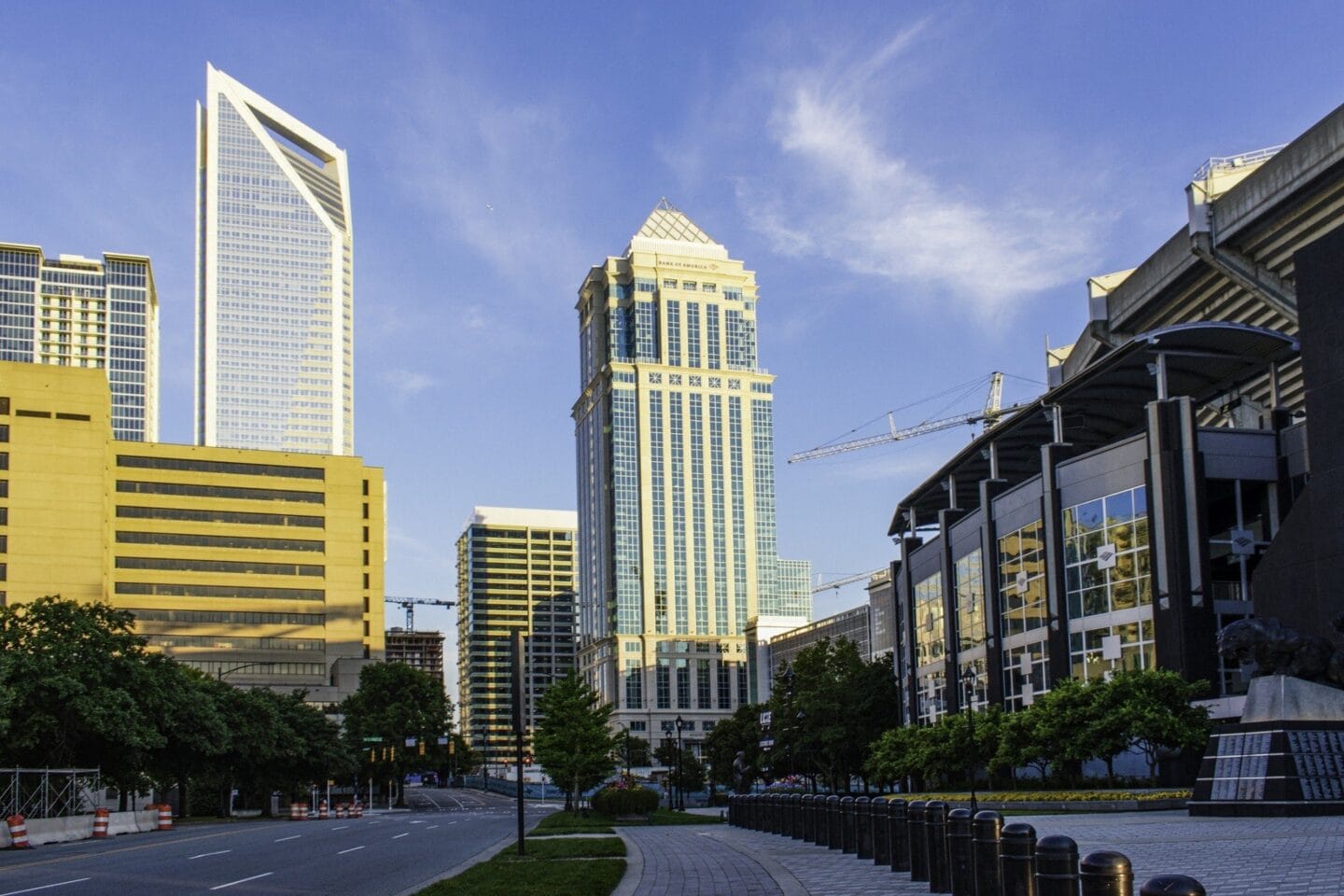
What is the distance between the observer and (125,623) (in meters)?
55.4

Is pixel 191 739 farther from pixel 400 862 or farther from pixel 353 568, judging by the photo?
pixel 353 568

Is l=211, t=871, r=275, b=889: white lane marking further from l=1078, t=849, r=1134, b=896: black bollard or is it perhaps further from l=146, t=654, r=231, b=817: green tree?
l=146, t=654, r=231, b=817: green tree

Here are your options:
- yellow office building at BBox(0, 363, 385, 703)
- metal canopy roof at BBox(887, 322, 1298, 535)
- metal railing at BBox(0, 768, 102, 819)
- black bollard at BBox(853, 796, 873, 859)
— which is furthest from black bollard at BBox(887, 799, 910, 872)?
yellow office building at BBox(0, 363, 385, 703)

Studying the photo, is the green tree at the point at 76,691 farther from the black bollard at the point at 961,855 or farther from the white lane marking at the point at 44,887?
the black bollard at the point at 961,855

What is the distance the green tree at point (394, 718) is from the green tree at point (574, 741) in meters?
40.1

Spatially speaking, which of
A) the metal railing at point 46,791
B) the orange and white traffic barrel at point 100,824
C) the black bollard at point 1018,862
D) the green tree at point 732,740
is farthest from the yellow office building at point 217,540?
the black bollard at point 1018,862

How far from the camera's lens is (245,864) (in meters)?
26.3

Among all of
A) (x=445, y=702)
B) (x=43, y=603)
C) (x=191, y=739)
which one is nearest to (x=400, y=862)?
(x=43, y=603)

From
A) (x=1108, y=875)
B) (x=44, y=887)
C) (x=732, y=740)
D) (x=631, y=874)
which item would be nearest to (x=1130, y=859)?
(x=631, y=874)

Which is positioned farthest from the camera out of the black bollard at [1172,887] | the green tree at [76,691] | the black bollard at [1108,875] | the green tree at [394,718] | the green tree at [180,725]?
the green tree at [394,718]

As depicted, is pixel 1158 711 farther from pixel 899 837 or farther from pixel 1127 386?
pixel 899 837

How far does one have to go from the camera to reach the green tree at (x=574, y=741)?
6512 centimetres

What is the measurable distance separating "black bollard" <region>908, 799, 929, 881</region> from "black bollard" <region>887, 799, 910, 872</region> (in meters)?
1.67

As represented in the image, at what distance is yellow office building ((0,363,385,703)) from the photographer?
124 metres
